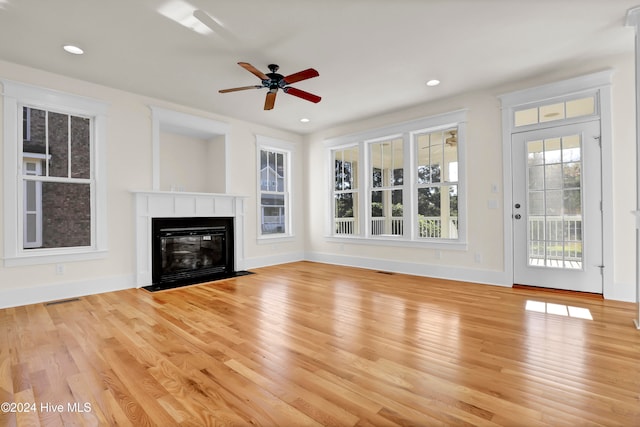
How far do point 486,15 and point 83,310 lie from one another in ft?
16.3

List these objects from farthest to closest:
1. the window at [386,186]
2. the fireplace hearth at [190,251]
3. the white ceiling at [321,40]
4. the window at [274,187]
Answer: the window at [274,187] < the window at [386,186] < the fireplace hearth at [190,251] < the white ceiling at [321,40]

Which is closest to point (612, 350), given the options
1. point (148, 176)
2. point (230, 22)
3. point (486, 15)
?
point (486, 15)

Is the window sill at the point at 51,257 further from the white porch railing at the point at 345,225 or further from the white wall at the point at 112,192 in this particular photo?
the white porch railing at the point at 345,225

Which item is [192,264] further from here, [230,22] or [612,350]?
[612,350]

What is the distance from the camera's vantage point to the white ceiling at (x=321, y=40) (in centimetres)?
262

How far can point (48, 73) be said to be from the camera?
12.5 feet

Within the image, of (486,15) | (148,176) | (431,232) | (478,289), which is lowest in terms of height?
(478,289)

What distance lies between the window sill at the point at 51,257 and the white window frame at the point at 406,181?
4005 millimetres

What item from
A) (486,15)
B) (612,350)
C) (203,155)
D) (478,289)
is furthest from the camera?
(203,155)

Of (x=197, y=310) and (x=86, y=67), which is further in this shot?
(x=86, y=67)

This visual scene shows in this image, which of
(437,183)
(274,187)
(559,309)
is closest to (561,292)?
(559,309)

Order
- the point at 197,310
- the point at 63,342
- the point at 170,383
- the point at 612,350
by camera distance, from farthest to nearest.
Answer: the point at 197,310, the point at 63,342, the point at 612,350, the point at 170,383

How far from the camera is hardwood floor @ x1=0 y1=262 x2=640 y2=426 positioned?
5.16ft

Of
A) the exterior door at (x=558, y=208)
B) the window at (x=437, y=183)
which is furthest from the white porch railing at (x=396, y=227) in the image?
the exterior door at (x=558, y=208)
